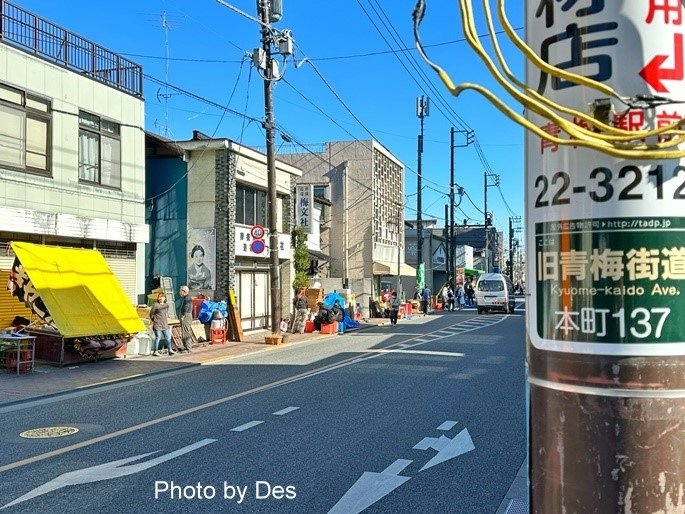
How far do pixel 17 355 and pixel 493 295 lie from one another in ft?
101

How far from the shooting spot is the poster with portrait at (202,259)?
22.0m

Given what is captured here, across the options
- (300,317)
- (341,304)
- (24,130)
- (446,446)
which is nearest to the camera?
(446,446)

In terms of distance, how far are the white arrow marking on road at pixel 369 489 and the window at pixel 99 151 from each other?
13578 mm

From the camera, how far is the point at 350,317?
28562 mm

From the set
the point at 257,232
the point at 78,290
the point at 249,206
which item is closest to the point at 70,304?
the point at 78,290

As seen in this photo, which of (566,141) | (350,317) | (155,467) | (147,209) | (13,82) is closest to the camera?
(566,141)

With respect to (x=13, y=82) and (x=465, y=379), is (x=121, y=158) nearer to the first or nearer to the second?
(x=13, y=82)

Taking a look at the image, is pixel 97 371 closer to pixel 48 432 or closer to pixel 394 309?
pixel 48 432

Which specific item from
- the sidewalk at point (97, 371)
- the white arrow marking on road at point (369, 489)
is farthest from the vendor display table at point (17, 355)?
the white arrow marking on road at point (369, 489)

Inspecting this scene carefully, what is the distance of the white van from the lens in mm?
39156

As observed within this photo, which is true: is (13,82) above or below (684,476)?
above

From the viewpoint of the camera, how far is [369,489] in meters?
5.62

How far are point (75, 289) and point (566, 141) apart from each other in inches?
593

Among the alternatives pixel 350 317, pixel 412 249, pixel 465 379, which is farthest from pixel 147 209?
pixel 412 249
